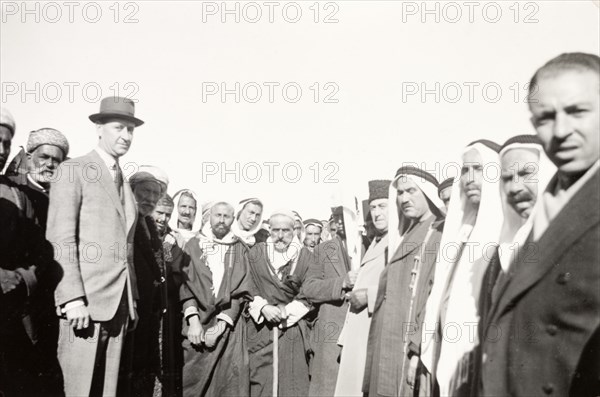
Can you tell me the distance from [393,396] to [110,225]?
7.40 ft

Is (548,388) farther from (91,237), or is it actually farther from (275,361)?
(275,361)

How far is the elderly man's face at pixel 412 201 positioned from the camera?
4559mm

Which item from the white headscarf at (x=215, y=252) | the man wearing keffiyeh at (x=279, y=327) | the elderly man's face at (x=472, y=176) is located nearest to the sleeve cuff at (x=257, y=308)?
the man wearing keffiyeh at (x=279, y=327)

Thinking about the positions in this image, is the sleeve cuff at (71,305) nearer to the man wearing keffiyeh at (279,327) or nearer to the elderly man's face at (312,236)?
the man wearing keffiyeh at (279,327)

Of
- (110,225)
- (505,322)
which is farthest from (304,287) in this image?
(505,322)

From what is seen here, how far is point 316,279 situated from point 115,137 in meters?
2.47

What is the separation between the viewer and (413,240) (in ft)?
14.4

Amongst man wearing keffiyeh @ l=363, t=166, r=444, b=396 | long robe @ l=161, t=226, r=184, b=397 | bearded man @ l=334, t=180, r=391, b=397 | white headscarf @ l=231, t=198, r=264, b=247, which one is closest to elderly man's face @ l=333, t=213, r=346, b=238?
bearded man @ l=334, t=180, r=391, b=397

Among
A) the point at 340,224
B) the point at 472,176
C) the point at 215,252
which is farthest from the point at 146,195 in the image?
the point at 472,176

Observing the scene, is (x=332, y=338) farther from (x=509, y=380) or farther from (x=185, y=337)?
(x=509, y=380)

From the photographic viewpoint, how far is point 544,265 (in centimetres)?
241

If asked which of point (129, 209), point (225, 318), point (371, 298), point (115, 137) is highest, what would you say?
point (115, 137)

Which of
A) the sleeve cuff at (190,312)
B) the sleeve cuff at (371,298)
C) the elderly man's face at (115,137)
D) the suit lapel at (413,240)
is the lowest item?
the sleeve cuff at (190,312)

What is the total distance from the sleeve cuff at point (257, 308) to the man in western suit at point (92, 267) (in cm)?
190
